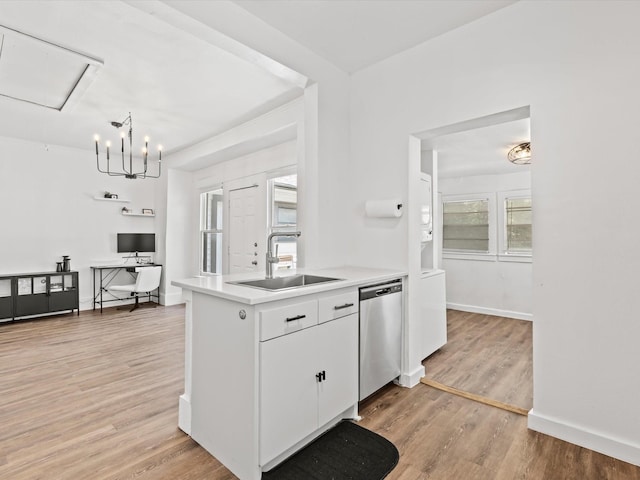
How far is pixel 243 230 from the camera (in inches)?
208

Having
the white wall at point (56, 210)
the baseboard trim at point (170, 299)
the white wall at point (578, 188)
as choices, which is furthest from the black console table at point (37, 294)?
the white wall at point (578, 188)

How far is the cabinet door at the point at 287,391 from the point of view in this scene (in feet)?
5.24

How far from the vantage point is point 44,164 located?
5246mm

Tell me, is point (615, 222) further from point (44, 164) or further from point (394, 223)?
point (44, 164)

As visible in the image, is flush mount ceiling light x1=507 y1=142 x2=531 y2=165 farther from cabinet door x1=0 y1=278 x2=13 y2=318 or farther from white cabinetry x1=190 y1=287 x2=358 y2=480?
cabinet door x1=0 y1=278 x2=13 y2=318

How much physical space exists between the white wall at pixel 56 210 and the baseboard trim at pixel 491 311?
6.17 meters

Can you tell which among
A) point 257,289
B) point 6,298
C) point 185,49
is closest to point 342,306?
point 257,289

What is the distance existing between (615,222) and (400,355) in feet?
5.55

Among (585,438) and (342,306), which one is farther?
(342,306)

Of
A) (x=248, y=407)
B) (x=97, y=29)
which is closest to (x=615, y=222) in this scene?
(x=248, y=407)

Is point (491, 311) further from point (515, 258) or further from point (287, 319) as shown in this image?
point (287, 319)

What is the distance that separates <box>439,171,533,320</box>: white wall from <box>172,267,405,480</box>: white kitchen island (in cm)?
413

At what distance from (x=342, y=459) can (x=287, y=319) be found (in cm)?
85

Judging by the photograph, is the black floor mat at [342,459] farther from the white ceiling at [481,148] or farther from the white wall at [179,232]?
the white wall at [179,232]
